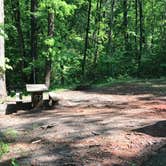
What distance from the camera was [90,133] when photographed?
7285mm

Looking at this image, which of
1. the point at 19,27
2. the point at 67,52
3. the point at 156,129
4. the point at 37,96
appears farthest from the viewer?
the point at 19,27

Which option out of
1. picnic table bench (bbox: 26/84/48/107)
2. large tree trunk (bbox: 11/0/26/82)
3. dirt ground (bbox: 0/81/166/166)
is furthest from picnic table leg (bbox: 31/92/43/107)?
large tree trunk (bbox: 11/0/26/82)

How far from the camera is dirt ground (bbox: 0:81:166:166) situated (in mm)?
5957

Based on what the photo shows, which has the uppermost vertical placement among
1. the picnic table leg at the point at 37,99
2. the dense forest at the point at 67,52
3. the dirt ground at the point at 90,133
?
the dense forest at the point at 67,52

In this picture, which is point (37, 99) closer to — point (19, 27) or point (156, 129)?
point (156, 129)

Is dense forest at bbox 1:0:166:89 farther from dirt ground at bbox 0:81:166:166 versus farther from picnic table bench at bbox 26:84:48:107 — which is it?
dirt ground at bbox 0:81:166:166

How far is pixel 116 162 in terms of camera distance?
225 inches

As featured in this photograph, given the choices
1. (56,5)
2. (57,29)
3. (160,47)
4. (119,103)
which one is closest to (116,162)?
(119,103)

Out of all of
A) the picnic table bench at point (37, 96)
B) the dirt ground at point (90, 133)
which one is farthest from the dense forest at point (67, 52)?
the dirt ground at point (90, 133)

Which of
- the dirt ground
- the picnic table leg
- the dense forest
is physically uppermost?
the dense forest

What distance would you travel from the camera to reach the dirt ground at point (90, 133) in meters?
5.96

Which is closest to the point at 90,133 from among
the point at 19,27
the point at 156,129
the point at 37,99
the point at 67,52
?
the point at 156,129

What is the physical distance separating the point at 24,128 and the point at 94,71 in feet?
52.5

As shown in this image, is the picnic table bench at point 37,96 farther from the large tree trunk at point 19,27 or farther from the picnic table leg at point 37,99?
the large tree trunk at point 19,27
